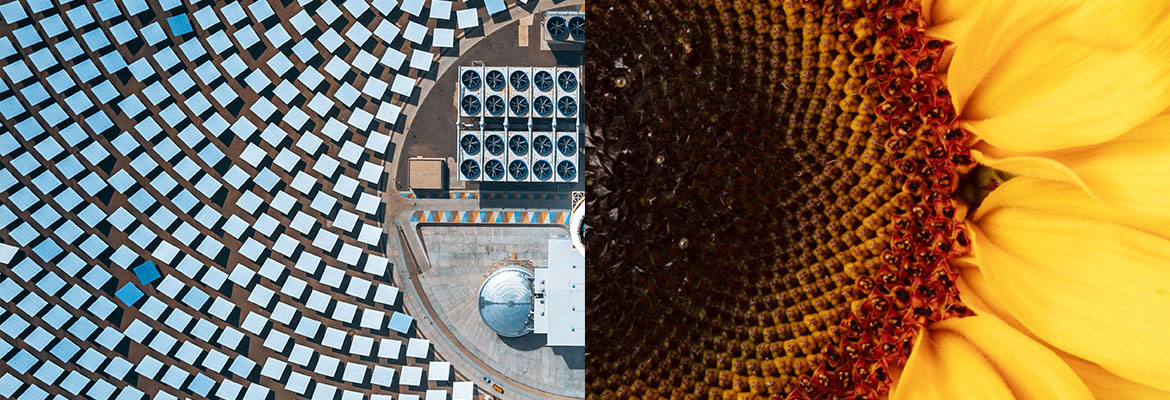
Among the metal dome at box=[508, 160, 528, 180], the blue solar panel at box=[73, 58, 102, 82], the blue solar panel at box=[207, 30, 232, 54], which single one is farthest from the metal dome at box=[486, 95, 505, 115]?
the blue solar panel at box=[73, 58, 102, 82]

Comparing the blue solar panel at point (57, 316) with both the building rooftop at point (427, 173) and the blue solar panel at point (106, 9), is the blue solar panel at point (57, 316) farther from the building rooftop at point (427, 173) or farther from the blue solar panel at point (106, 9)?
the building rooftop at point (427, 173)

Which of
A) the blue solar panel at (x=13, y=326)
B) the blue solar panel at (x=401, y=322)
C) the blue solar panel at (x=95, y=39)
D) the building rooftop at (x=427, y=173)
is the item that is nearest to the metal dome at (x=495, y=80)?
the building rooftop at (x=427, y=173)

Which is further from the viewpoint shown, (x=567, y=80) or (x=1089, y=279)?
(x=567, y=80)

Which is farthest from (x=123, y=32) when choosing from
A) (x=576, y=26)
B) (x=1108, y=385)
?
(x=1108, y=385)

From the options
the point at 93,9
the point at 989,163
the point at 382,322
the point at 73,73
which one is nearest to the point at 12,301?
the point at 73,73

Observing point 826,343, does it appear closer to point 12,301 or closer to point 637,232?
point 637,232

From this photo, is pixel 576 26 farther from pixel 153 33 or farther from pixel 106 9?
pixel 106 9
